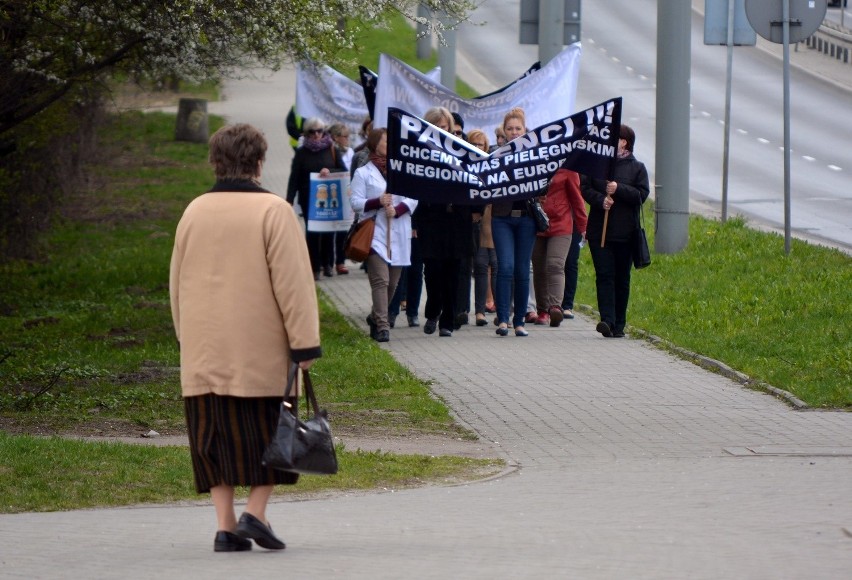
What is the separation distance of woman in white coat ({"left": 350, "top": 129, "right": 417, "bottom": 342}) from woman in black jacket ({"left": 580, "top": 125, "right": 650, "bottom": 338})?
1.55m

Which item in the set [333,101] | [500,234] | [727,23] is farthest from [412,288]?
[727,23]

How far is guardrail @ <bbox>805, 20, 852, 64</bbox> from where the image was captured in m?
45.5

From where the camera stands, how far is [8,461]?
8.13m

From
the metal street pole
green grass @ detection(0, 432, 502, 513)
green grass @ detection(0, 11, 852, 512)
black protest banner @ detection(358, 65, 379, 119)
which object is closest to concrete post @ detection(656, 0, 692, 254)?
Answer: green grass @ detection(0, 11, 852, 512)

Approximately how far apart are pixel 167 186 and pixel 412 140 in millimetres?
15352

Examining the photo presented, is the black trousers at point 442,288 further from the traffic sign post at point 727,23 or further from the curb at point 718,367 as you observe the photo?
the traffic sign post at point 727,23

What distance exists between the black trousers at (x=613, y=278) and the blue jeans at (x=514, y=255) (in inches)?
22.0

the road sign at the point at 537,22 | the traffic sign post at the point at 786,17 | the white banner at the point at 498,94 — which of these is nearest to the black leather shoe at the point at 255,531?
the white banner at the point at 498,94

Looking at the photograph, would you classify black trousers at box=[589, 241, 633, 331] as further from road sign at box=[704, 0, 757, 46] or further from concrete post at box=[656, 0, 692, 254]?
road sign at box=[704, 0, 757, 46]

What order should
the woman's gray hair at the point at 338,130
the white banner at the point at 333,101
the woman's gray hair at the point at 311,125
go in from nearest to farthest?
the woman's gray hair at the point at 311,125
the woman's gray hair at the point at 338,130
the white banner at the point at 333,101

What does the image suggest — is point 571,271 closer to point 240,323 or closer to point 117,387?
point 117,387

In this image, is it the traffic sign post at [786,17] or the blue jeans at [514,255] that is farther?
the traffic sign post at [786,17]

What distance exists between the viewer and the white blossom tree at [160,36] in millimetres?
11934

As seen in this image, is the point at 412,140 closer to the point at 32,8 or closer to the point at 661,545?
the point at 32,8
